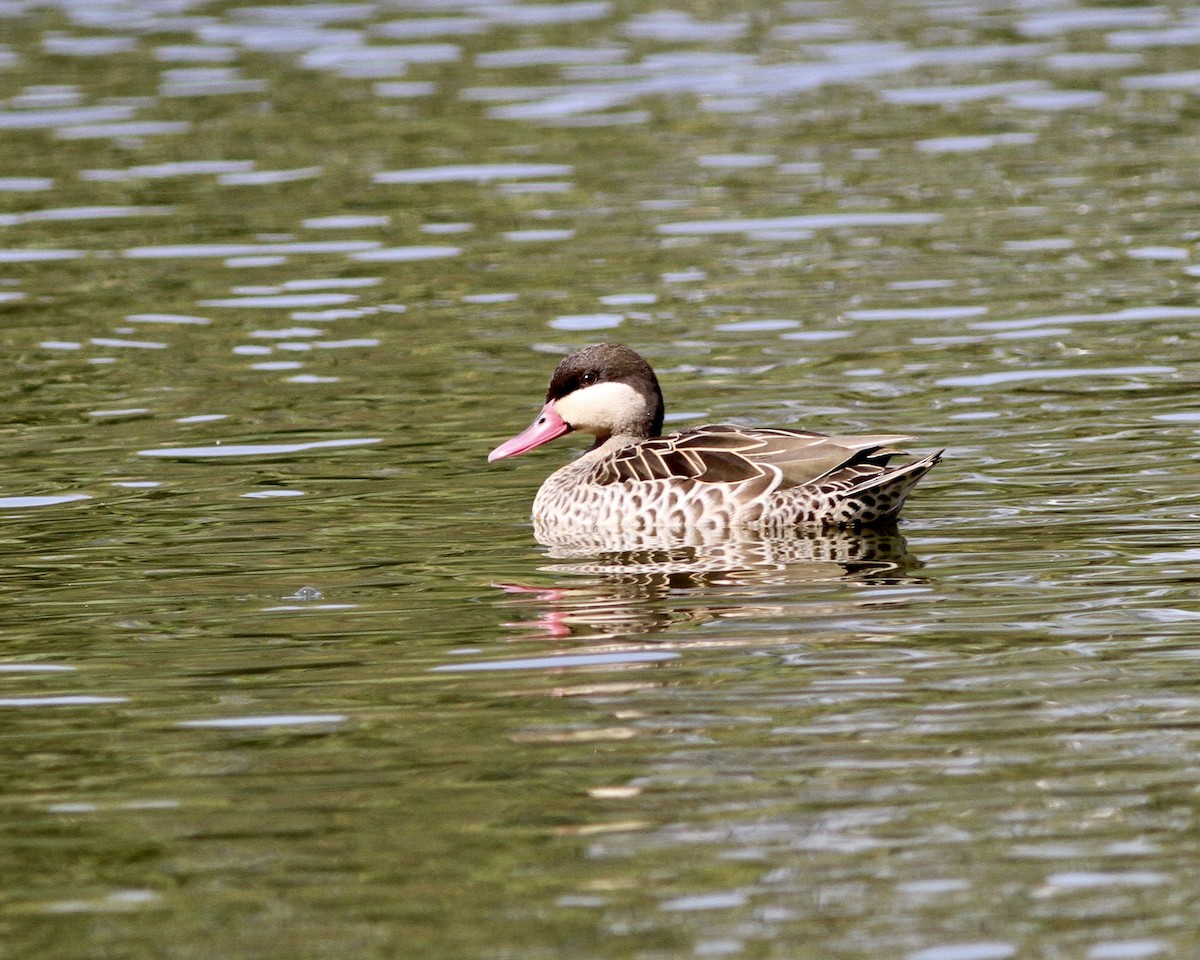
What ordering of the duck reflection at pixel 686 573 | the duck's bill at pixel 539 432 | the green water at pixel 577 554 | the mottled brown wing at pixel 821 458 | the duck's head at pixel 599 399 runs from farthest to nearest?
the duck's bill at pixel 539 432 < the duck's head at pixel 599 399 < the mottled brown wing at pixel 821 458 < the duck reflection at pixel 686 573 < the green water at pixel 577 554

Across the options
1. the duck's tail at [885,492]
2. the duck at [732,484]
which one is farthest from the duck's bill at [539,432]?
the duck's tail at [885,492]

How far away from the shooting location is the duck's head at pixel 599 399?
35.4 ft

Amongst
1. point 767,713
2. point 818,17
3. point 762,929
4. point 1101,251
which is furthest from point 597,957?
point 818,17

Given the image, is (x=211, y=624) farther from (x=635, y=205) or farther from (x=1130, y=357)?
(x=635, y=205)

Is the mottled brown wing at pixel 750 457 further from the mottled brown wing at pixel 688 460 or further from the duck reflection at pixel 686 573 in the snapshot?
the duck reflection at pixel 686 573

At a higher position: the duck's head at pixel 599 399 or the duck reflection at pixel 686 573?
the duck's head at pixel 599 399

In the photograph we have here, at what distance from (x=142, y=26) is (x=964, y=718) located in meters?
21.2

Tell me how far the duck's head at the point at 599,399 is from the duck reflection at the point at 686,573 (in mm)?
831

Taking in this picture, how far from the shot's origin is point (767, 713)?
7062mm

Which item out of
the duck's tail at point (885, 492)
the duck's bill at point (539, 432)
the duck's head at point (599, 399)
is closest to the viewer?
the duck's tail at point (885, 492)

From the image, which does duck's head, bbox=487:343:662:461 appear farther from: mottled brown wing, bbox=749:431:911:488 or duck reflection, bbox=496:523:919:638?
mottled brown wing, bbox=749:431:911:488

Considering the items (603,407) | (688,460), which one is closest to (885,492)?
(688,460)

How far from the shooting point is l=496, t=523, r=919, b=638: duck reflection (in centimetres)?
845

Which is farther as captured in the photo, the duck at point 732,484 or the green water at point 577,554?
the duck at point 732,484
